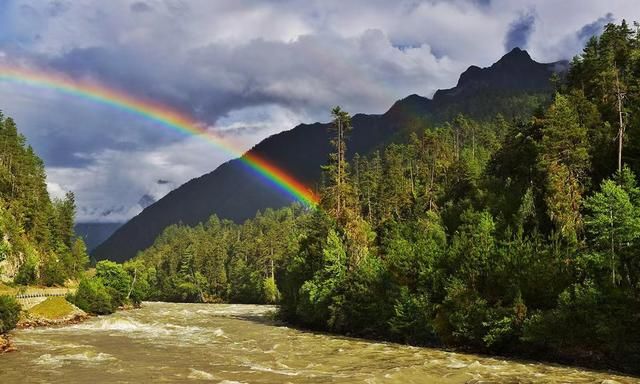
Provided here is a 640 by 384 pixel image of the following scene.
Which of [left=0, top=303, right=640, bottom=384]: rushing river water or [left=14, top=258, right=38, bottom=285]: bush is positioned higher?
[left=14, top=258, right=38, bottom=285]: bush

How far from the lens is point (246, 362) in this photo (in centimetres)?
3625

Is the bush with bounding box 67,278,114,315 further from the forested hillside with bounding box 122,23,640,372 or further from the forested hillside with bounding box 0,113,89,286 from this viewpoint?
the forested hillside with bounding box 122,23,640,372

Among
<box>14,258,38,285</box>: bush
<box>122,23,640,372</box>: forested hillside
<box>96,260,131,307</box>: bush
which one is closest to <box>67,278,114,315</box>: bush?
<box>96,260,131,307</box>: bush

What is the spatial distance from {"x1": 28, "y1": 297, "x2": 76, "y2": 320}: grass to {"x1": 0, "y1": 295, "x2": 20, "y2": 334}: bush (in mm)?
14849

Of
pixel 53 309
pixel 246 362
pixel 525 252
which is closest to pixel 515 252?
pixel 525 252

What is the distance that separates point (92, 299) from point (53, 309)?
13930mm

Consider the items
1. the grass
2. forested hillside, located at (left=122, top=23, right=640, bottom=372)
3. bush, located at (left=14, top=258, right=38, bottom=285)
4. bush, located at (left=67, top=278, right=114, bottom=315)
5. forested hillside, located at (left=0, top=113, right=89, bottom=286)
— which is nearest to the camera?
forested hillside, located at (left=122, top=23, right=640, bottom=372)

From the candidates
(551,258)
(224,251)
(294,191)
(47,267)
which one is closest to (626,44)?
(551,258)

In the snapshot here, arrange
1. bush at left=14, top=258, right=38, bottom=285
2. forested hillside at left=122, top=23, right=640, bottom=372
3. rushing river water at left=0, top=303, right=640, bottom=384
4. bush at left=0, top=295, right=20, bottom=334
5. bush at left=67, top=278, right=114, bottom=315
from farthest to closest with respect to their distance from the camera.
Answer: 1. bush at left=14, top=258, right=38, bottom=285
2. bush at left=67, top=278, right=114, bottom=315
3. bush at left=0, top=295, right=20, bottom=334
4. forested hillside at left=122, top=23, right=640, bottom=372
5. rushing river water at left=0, top=303, right=640, bottom=384

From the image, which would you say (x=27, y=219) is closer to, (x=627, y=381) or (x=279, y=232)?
(x=279, y=232)

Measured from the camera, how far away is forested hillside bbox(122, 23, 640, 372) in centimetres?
3612

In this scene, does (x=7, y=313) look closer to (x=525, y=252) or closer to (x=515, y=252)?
(x=515, y=252)

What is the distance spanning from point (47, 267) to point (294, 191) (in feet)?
187

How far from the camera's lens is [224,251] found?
19225cm
